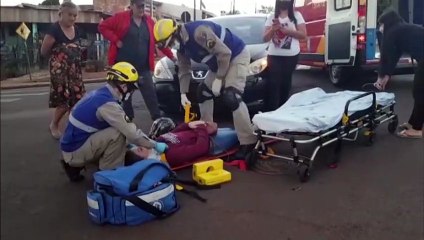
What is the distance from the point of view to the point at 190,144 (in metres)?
4.11

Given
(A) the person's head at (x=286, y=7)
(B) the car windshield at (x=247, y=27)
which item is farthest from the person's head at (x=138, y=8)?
(B) the car windshield at (x=247, y=27)

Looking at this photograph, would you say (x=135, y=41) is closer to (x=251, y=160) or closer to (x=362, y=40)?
(x=251, y=160)

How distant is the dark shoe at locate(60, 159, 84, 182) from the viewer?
364 cm

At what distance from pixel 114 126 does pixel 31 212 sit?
2079 millimetres

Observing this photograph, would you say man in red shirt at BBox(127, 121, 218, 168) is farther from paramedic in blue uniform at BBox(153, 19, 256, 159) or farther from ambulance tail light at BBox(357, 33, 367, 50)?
ambulance tail light at BBox(357, 33, 367, 50)

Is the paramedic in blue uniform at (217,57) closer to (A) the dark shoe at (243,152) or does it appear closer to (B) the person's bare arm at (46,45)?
(A) the dark shoe at (243,152)

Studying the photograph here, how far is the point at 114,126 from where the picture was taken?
3408 millimetres

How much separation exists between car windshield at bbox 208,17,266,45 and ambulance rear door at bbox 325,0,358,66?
1462 mm

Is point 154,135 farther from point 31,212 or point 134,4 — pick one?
point 31,212

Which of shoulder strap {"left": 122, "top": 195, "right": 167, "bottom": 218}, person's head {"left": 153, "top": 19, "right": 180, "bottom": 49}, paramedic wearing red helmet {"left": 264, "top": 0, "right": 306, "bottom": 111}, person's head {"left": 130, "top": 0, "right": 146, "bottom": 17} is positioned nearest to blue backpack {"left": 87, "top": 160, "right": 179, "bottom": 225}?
shoulder strap {"left": 122, "top": 195, "right": 167, "bottom": 218}

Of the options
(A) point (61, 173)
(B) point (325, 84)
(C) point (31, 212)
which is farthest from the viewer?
(B) point (325, 84)

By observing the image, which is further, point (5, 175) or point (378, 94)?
point (378, 94)

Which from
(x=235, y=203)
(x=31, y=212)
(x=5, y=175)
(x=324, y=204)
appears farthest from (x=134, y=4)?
(x=5, y=175)

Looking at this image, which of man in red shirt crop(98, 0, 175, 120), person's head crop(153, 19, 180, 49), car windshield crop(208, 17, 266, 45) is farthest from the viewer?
car windshield crop(208, 17, 266, 45)
